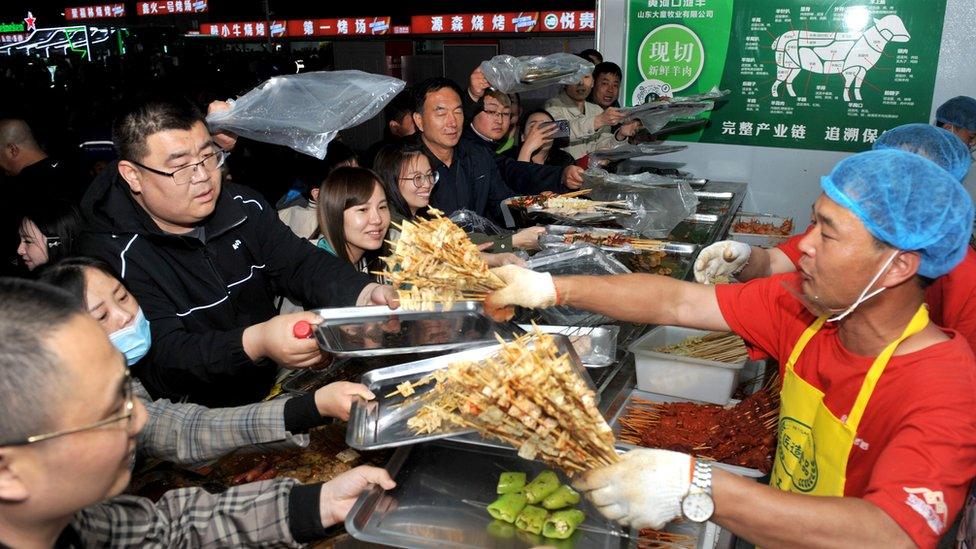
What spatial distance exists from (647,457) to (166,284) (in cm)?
189

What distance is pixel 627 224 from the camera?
4.06 m

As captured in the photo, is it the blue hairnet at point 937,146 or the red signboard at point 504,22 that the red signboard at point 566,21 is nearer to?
the red signboard at point 504,22

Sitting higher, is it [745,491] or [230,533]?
[745,491]

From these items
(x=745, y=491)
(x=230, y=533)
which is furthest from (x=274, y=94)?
(x=745, y=491)

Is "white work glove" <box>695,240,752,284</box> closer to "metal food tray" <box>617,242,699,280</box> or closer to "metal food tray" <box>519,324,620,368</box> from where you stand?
"metal food tray" <box>617,242,699,280</box>

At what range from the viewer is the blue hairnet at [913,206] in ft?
5.06

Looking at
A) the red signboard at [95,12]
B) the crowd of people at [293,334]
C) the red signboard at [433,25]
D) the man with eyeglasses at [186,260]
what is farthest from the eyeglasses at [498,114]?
the red signboard at [95,12]

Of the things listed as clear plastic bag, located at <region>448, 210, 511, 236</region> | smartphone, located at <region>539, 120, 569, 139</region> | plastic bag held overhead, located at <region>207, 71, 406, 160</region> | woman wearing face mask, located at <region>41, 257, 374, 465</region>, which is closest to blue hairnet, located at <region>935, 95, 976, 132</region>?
smartphone, located at <region>539, 120, 569, 139</region>

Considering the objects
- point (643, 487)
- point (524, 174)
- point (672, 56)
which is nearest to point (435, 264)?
point (643, 487)

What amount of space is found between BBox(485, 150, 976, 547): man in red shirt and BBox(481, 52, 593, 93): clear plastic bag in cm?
311

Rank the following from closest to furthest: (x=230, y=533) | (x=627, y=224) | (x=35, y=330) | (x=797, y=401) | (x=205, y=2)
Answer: (x=35, y=330), (x=230, y=533), (x=797, y=401), (x=627, y=224), (x=205, y=2)

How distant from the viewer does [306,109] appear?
3553 mm

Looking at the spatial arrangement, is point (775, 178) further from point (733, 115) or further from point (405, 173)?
point (405, 173)

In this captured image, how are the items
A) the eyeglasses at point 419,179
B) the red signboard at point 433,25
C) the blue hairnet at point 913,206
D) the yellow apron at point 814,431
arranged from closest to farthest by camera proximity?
the blue hairnet at point 913,206 < the yellow apron at point 814,431 < the eyeglasses at point 419,179 < the red signboard at point 433,25
